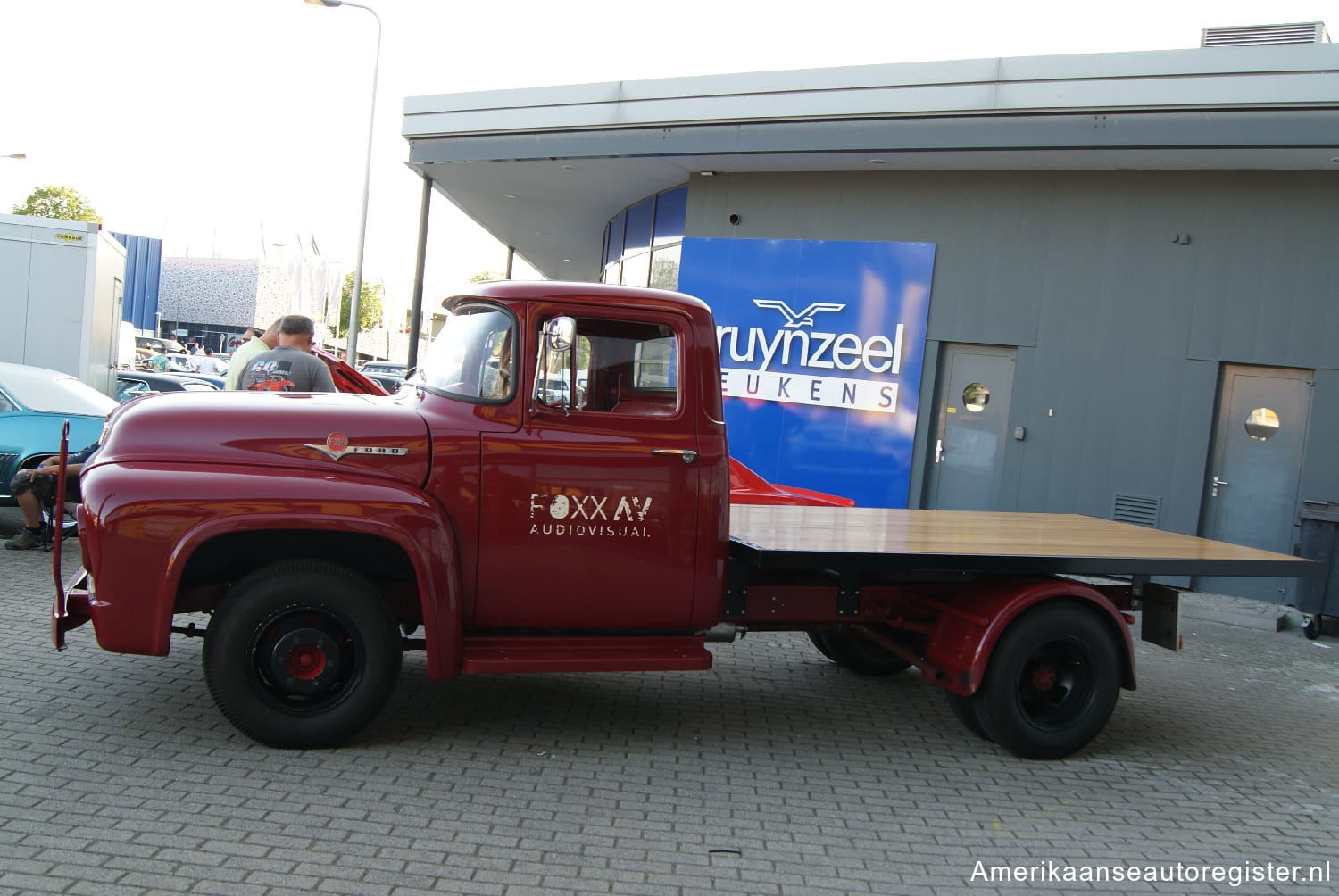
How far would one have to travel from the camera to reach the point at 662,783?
476 centimetres

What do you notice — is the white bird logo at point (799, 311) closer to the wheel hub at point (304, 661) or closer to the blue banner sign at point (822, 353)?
the blue banner sign at point (822, 353)

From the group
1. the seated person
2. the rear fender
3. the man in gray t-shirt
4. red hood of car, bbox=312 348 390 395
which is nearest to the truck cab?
the rear fender

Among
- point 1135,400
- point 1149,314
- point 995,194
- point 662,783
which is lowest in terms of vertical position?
point 662,783

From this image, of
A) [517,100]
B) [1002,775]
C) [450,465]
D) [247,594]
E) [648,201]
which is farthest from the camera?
[648,201]

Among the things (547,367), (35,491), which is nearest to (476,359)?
(547,367)

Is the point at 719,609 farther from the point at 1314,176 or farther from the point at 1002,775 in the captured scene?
the point at 1314,176

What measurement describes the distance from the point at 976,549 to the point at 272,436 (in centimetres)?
349

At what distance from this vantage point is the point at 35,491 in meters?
8.17

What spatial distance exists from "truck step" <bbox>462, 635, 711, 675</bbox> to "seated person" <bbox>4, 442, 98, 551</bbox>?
13.5ft

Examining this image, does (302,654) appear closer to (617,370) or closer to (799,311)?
(617,370)

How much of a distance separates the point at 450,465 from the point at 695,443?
3.82ft

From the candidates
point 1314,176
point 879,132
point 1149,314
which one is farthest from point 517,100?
point 1314,176

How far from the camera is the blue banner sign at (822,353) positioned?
1259 centimetres

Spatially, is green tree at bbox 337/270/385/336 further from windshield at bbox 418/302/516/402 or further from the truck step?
the truck step
